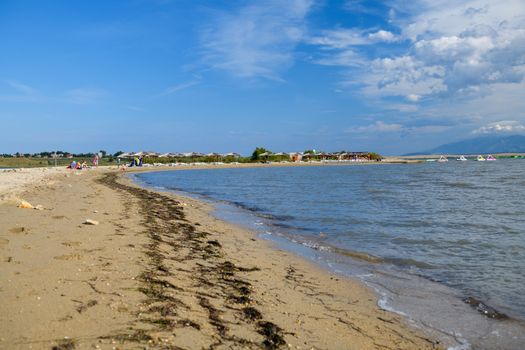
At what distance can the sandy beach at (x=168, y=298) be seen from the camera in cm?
390

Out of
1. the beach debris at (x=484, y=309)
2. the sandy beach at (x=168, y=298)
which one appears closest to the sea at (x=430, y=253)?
the beach debris at (x=484, y=309)

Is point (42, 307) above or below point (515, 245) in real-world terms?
above

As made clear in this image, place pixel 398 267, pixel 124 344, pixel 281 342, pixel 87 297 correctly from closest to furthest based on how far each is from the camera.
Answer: pixel 124 344, pixel 281 342, pixel 87 297, pixel 398 267

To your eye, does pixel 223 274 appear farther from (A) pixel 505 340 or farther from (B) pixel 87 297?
(A) pixel 505 340

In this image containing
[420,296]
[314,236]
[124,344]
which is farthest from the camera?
[314,236]

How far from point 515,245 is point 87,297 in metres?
10.6

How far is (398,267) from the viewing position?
863 centimetres

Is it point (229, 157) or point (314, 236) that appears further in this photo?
point (229, 157)

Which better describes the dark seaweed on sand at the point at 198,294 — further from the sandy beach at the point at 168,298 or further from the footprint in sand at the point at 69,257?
the footprint in sand at the point at 69,257

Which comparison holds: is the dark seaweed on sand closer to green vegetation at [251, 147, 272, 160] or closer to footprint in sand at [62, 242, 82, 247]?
footprint in sand at [62, 242, 82, 247]

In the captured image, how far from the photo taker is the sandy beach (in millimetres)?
3898

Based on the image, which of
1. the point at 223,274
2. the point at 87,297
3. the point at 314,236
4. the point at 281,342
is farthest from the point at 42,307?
the point at 314,236

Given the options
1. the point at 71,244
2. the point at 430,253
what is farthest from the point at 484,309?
the point at 71,244

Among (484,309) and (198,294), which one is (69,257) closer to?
(198,294)
